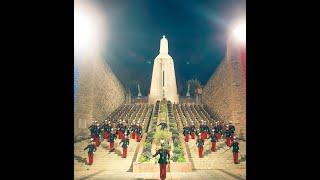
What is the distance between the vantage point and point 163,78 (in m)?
10.0

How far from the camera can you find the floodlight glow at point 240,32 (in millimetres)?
9578

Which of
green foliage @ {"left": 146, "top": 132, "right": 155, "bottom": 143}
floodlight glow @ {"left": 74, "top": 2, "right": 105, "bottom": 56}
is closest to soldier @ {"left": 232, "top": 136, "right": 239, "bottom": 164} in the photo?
green foliage @ {"left": 146, "top": 132, "right": 155, "bottom": 143}

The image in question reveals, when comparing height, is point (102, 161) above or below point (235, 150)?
below

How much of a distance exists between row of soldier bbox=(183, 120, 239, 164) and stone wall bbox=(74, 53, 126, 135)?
1.84 m

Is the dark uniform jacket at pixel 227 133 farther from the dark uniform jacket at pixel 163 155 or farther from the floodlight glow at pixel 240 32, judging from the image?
the floodlight glow at pixel 240 32

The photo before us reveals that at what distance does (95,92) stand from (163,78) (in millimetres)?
1635

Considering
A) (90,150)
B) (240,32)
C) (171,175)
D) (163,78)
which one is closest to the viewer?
(171,175)

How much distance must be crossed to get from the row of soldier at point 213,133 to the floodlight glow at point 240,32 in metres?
1.94

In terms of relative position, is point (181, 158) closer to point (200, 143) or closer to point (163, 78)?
point (200, 143)

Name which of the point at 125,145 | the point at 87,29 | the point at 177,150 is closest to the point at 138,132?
the point at 125,145

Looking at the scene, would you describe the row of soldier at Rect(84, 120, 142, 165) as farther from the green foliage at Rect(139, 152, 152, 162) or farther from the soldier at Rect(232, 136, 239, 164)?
the soldier at Rect(232, 136, 239, 164)

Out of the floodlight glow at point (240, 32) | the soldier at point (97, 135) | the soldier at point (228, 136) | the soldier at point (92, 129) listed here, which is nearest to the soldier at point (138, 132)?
the soldier at point (97, 135)

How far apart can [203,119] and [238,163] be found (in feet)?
4.27

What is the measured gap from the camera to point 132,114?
10.0m
